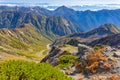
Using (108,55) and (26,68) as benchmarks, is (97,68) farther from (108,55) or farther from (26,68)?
(26,68)

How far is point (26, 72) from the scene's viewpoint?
70.3 ft

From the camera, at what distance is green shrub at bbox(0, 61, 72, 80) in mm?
20812

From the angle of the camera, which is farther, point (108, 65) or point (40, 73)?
point (108, 65)

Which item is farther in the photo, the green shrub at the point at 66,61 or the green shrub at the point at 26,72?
the green shrub at the point at 66,61

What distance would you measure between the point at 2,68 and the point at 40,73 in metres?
3.05

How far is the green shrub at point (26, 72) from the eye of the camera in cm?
2081

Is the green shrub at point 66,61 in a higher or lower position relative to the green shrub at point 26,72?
higher

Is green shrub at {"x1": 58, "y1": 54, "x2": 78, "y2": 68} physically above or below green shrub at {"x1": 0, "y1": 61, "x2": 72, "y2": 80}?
above

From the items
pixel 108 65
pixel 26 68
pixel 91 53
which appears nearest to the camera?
pixel 26 68

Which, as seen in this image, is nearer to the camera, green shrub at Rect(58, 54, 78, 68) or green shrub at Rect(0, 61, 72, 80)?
green shrub at Rect(0, 61, 72, 80)

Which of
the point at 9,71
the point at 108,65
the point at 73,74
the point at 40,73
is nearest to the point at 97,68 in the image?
the point at 108,65

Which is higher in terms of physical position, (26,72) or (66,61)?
(66,61)

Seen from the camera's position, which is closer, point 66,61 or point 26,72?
point 26,72

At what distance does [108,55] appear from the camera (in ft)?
104
